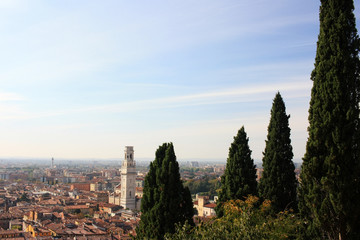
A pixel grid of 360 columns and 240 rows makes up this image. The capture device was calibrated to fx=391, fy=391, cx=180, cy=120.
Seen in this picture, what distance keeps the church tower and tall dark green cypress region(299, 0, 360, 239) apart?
4680 centimetres

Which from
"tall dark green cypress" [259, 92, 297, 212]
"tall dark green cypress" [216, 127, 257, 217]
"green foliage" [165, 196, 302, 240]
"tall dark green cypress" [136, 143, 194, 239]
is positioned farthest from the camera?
"tall dark green cypress" [216, 127, 257, 217]

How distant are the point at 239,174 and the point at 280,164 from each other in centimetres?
168

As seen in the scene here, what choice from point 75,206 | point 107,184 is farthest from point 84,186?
point 75,206

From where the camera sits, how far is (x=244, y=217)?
8984 millimetres

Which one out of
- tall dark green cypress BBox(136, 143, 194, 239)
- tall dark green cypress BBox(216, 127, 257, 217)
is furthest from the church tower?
tall dark green cypress BBox(136, 143, 194, 239)

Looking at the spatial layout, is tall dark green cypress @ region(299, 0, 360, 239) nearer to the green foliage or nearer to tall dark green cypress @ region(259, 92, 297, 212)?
the green foliage

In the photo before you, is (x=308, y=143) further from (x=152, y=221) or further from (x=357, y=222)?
(x=152, y=221)

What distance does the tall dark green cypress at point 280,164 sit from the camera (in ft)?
50.3

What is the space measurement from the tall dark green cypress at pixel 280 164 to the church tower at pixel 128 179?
1630 inches

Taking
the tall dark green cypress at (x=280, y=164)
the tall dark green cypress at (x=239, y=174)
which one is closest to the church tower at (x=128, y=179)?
the tall dark green cypress at (x=239, y=174)

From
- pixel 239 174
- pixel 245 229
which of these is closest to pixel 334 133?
pixel 245 229

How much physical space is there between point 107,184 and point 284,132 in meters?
99.2

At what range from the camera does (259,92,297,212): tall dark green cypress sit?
50.3 feet

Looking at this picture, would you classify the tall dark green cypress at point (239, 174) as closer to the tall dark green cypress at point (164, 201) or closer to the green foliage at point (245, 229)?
the tall dark green cypress at point (164, 201)
